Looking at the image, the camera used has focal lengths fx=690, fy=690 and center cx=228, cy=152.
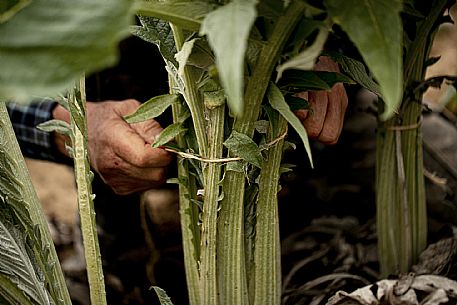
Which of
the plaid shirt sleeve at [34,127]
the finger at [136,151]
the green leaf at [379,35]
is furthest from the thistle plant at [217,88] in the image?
the plaid shirt sleeve at [34,127]

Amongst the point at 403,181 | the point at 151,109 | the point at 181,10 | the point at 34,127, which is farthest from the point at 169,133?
the point at 34,127

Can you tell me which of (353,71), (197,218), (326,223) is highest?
(353,71)

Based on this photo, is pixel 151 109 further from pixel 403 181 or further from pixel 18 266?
pixel 403 181

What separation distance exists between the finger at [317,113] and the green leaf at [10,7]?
0.29m

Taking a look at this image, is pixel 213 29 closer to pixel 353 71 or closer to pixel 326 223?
pixel 353 71

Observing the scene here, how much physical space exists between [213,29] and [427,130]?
2.30ft

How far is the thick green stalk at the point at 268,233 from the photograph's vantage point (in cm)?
48

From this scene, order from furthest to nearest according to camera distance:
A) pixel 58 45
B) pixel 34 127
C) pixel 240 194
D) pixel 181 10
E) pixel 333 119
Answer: pixel 34 127, pixel 333 119, pixel 240 194, pixel 181 10, pixel 58 45

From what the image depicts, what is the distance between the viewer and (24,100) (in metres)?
0.27

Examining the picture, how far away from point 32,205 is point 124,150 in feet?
0.58

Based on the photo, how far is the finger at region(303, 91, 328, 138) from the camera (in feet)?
1.82

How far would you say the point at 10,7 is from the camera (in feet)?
1.00

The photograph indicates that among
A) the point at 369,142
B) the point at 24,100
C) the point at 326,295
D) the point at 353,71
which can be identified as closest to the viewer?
the point at 24,100

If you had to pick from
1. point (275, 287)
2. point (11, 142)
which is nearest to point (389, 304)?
point (275, 287)
